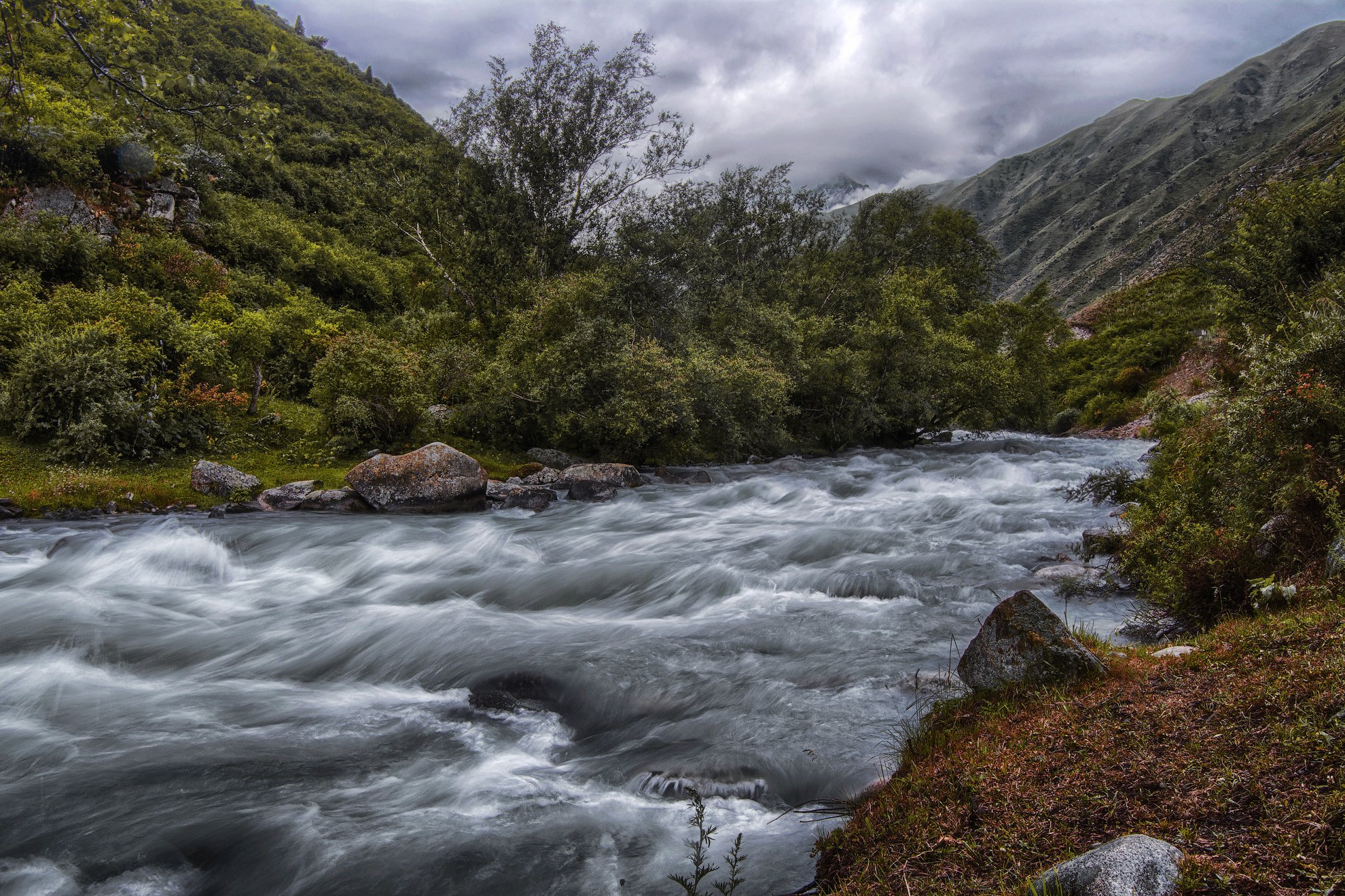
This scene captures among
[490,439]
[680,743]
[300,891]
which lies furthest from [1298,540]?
[490,439]

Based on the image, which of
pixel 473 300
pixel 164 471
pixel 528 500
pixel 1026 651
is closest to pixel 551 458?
pixel 528 500

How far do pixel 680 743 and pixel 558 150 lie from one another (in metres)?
26.2

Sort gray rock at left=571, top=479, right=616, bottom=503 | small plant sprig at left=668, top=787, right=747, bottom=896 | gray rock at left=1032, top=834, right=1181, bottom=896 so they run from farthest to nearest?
gray rock at left=571, top=479, right=616, bottom=503 → small plant sprig at left=668, top=787, right=747, bottom=896 → gray rock at left=1032, top=834, right=1181, bottom=896

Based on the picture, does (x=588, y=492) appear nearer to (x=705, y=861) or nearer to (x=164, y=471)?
(x=164, y=471)

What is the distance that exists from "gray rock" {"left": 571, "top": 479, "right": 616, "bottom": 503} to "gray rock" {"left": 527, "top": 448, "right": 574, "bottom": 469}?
193cm

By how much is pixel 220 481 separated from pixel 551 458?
27.3 feet

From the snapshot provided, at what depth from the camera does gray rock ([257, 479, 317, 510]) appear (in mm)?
14594

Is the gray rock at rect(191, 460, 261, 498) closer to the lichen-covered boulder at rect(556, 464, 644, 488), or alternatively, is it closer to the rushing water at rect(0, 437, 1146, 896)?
the rushing water at rect(0, 437, 1146, 896)

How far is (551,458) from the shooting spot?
1956cm

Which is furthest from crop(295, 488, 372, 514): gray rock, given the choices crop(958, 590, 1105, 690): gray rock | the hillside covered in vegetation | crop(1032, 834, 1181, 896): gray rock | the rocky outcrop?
the rocky outcrop

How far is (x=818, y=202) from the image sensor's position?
41.3m

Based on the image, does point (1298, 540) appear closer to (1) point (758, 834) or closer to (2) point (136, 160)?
(1) point (758, 834)

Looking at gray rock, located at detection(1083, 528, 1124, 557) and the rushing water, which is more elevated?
gray rock, located at detection(1083, 528, 1124, 557)

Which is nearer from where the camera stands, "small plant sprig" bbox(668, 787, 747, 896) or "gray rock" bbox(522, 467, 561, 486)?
"small plant sprig" bbox(668, 787, 747, 896)
